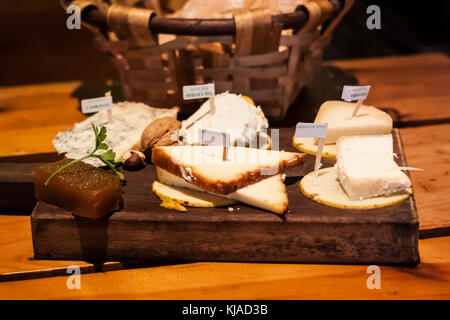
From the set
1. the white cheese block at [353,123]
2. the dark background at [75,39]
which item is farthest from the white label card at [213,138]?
the dark background at [75,39]

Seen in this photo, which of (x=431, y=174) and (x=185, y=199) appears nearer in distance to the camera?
(x=185, y=199)

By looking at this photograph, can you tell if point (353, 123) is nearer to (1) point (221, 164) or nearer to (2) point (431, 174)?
(2) point (431, 174)

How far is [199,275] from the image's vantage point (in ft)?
3.46

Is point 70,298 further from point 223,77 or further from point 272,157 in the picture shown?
point 223,77

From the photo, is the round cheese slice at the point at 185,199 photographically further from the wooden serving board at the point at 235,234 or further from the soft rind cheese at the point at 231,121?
the soft rind cheese at the point at 231,121

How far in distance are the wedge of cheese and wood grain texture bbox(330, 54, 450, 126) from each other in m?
0.79

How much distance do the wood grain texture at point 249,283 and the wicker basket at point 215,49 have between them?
0.63 m

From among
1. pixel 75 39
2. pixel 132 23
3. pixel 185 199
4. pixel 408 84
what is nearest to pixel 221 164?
pixel 185 199

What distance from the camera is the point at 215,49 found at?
1479mm

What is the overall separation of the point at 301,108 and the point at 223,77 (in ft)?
1.07

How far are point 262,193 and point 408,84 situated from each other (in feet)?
3.90

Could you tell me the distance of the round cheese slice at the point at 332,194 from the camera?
3.40ft
